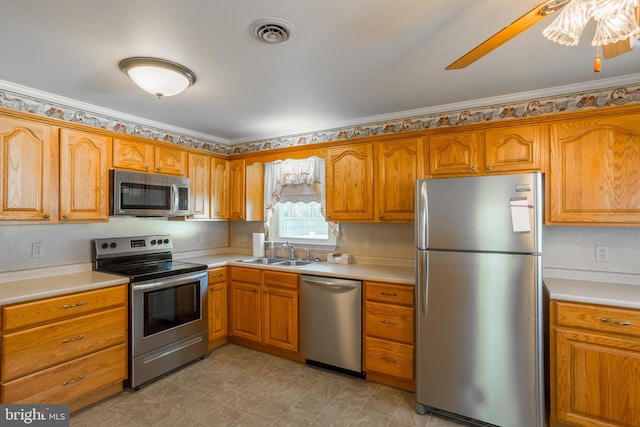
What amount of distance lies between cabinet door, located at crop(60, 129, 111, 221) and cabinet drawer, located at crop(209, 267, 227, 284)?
107 centimetres

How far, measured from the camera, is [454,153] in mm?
2619

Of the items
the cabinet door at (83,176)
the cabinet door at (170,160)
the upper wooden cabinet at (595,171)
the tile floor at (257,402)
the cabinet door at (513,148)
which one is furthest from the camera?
the cabinet door at (170,160)

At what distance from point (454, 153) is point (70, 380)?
10.9ft

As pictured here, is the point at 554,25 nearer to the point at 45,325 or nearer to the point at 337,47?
the point at 337,47

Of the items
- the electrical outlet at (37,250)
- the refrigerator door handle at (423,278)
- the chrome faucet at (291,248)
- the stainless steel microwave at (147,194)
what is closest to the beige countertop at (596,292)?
the refrigerator door handle at (423,278)

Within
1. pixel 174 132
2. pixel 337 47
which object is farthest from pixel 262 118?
pixel 337 47

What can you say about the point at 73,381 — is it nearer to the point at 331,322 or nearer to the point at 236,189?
the point at 331,322

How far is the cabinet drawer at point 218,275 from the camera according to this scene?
3289mm

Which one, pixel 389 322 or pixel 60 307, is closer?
pixel 60 307

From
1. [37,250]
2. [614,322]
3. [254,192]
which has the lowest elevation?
[614,322]

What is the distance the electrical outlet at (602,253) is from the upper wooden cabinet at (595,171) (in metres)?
0.34

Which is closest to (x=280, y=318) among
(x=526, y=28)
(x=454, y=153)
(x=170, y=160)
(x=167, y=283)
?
(x=167, y=283)

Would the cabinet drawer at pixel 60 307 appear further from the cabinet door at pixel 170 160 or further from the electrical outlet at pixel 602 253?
the electrical outlet at pixel 602 253

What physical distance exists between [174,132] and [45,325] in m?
2.15
